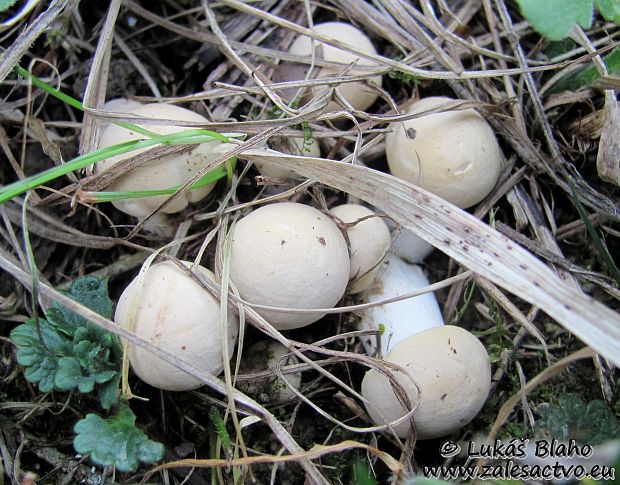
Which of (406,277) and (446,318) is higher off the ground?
(406,277)

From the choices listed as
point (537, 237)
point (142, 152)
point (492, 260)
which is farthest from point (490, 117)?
point (142, 152)

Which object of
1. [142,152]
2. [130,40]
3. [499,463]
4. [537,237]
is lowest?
[499,463]

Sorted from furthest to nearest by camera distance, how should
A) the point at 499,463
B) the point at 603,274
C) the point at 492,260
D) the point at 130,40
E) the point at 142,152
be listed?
the point at 130,40
the point at 603,274
the point at 142,152
the point at 499,463
the point at 492,260

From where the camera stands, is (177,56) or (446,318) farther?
(177,56)

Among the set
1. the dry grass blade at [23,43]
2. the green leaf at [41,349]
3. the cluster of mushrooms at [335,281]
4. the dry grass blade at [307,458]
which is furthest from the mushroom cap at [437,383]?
the dry grass blade at [23,43]

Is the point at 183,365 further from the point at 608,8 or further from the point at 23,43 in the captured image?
the point at 608,8

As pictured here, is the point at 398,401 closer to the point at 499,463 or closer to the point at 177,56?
the point at 499,463

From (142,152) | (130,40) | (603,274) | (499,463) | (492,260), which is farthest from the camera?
(130,40)

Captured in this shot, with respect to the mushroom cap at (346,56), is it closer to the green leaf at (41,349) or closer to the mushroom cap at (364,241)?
the mushroom cap at (364,241)
